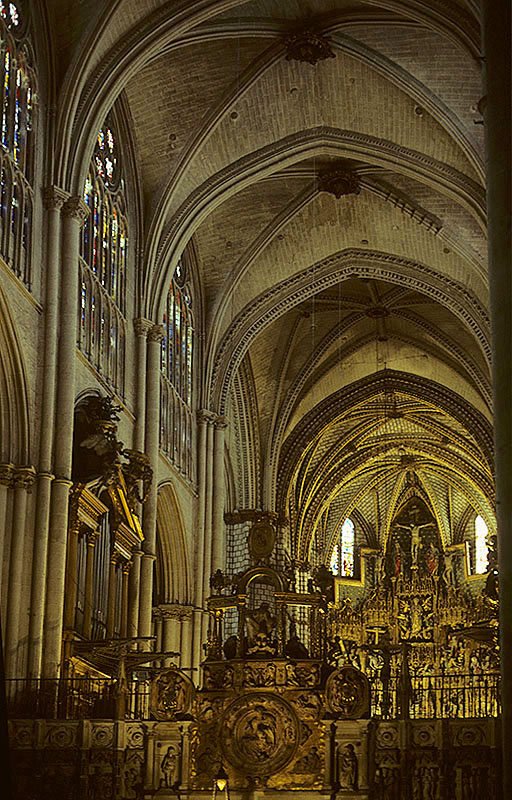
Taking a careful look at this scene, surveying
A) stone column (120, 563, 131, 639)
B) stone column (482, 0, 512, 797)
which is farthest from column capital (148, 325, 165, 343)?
stone column (482, 0, 512, 797)

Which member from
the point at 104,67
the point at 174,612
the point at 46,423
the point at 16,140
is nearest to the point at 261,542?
the point at 46,423

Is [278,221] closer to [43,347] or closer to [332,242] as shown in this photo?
[332,242]

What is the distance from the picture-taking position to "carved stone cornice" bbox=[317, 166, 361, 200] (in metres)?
33.2

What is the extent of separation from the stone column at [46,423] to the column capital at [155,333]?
580 centimetres

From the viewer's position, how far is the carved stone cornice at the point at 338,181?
33.2 m

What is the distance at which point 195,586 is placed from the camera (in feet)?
108

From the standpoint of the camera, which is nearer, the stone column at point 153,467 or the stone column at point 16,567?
the stone column at point 16,567

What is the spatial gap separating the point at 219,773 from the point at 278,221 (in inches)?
665

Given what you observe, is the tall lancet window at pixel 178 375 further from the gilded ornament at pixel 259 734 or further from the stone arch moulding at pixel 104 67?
the gilded ornament at pixel 259 734

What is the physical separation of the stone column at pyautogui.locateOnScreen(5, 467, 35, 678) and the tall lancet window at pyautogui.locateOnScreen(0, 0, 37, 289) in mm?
3174

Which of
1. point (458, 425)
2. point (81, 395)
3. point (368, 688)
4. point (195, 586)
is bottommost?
point (368, 688)

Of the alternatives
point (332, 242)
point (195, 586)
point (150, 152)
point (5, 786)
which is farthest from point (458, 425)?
point (5, 786)

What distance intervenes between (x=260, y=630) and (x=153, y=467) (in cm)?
688

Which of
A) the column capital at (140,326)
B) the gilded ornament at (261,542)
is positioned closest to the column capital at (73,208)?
the column capital at (140,326)
